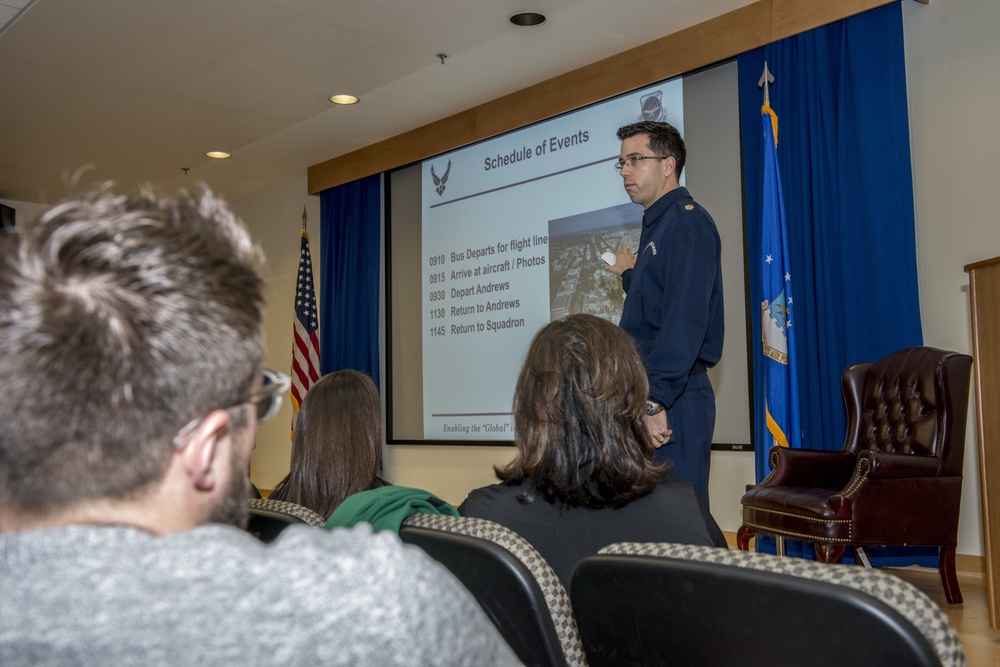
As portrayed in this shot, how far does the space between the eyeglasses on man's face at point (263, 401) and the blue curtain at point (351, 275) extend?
22.9 feet

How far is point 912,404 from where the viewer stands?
404cm

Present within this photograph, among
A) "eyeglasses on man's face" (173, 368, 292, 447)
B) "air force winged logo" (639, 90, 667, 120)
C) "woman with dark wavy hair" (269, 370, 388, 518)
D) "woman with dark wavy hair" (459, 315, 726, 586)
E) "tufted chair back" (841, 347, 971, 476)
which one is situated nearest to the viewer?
"eyeglasses on man's face" (173, 368, 292, 447)

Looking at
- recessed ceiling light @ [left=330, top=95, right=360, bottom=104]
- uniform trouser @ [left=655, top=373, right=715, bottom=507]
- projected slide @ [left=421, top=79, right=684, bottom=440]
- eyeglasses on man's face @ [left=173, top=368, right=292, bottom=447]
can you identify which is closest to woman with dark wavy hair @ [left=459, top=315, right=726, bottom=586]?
eyeglasses on man's face @ [left=173, top=368, right=292, bottom=447]

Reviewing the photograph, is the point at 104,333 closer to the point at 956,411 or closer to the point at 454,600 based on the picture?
the point at 454,600

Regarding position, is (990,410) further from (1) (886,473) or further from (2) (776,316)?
(2) (776,316)

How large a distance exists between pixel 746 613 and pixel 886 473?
3.15 meters

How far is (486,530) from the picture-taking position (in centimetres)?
112

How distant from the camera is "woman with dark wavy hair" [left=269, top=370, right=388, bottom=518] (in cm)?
206

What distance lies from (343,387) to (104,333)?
1567 millimetres

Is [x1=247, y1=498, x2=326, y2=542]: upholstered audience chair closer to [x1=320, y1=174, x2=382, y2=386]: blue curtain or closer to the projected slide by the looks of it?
the projected slide

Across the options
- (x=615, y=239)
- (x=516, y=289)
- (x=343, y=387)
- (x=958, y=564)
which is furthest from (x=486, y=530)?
(x=516, y=289)

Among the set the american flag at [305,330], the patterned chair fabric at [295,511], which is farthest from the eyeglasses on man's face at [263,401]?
the american flag at [305,330]

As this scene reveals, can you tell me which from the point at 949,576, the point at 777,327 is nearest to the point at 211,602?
the point at 949,576

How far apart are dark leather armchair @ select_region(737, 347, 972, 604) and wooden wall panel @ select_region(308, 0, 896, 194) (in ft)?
6.22
